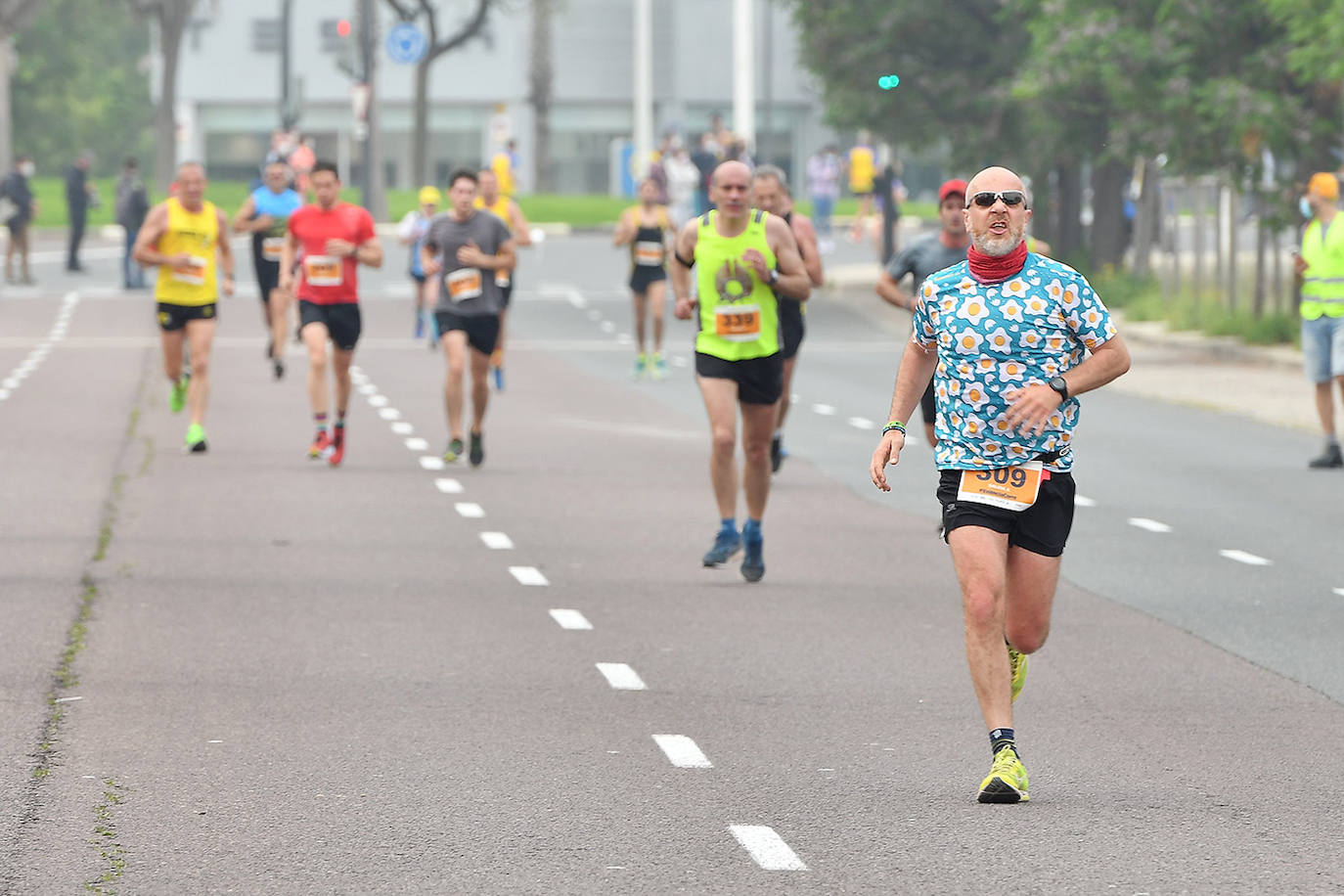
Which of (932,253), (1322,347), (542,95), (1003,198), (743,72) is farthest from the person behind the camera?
(542,95)

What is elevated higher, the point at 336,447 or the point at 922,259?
the point at 922,259

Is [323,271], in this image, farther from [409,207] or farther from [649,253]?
[409,207]

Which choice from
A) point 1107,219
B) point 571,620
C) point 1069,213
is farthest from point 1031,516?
point 1069,213

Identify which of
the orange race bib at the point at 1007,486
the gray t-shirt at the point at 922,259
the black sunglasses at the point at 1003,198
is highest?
the black sunglasses at the point at 1003,198

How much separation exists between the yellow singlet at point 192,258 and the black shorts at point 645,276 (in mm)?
6502

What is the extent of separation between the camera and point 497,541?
40.5 feet

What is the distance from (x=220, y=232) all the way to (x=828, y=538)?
6255 mm

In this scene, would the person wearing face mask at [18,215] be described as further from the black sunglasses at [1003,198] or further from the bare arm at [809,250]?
the black sunglasses at [1003,198]

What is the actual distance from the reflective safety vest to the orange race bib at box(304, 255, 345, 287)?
247 inches

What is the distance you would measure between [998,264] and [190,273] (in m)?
10.4

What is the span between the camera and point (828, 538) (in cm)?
1266

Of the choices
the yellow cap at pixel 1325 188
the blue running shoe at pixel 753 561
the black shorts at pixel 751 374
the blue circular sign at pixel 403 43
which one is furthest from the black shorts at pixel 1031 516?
the blue circular sign at pixel 403 43

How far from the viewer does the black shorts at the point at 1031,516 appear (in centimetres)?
691

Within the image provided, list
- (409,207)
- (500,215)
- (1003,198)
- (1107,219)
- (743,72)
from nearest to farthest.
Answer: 1. (1003,198)
2. (500,215)
3. (1107,219)
4. (743,72)
5. (409,207)
